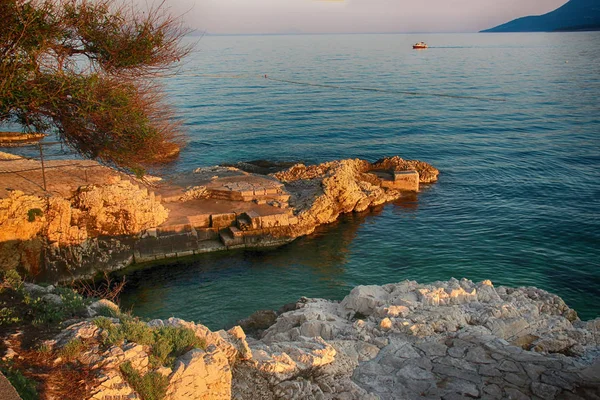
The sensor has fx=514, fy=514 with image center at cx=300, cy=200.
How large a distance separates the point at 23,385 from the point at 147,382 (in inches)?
60.0

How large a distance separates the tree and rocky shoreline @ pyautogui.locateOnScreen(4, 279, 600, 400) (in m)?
4.19

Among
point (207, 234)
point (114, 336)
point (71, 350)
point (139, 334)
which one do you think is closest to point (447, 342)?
point (139, 334)

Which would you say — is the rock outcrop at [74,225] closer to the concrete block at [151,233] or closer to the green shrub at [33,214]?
the green shrub at [33,214]

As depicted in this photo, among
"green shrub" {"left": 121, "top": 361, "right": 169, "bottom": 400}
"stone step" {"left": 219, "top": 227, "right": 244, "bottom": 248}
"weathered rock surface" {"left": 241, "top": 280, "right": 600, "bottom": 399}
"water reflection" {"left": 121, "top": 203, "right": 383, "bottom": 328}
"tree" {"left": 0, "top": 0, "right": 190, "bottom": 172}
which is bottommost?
"water reflection" {"left": 121, "top": 203, "right": 383, "bottom": 328}

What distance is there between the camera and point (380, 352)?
11.1m

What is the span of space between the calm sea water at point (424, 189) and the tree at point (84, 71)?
277 inches

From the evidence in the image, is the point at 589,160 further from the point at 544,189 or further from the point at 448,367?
the point at 448,367

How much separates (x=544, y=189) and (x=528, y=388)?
76.5ft

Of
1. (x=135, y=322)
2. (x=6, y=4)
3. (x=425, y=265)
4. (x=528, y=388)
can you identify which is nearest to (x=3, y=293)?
(x=135, y=322)

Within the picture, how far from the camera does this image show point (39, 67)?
11.2 m

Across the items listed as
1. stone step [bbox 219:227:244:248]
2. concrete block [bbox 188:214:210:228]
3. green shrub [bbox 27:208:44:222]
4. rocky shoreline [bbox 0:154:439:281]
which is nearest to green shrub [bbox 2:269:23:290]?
rocky shoreline [bbox 0:154:439:281]

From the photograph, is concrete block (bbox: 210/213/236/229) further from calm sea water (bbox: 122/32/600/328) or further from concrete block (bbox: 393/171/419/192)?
concrete block (bbox: 393/171/419/192)

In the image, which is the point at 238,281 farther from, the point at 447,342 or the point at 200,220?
the point at 447,342

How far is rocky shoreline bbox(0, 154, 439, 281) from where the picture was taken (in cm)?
1920
